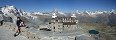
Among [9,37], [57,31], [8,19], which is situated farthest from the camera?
[57,31]

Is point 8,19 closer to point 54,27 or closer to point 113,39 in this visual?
point 54,27

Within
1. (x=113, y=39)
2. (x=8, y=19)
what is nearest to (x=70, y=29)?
(x=113, y=39)

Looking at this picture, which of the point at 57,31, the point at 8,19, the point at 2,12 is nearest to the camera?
the point at 2,12

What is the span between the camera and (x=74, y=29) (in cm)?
1614

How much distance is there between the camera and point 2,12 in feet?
32.6

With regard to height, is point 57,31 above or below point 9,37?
below

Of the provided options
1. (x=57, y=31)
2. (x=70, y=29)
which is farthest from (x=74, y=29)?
(x=57, y=31)

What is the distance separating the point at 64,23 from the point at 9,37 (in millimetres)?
10109

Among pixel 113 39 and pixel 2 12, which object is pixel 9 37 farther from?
pixel 113 39

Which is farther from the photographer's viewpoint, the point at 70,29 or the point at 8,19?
the point at 70,29

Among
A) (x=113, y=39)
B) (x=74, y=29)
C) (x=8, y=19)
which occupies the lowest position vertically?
(x=113, y=39)

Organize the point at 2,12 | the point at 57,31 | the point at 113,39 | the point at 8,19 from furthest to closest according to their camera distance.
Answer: the point at 113,39 → the point at 57,31 → the point at 8,19 → the point at 2,12

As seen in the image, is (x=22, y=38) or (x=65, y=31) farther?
(x=65, y=31)

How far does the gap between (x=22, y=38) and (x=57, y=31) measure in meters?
9.07
